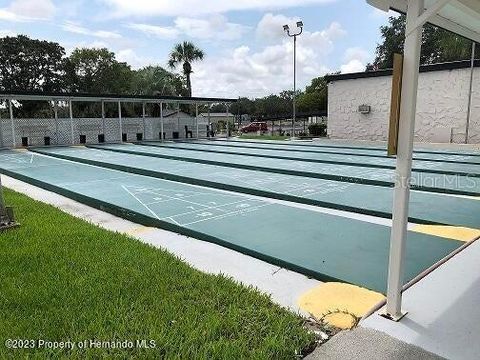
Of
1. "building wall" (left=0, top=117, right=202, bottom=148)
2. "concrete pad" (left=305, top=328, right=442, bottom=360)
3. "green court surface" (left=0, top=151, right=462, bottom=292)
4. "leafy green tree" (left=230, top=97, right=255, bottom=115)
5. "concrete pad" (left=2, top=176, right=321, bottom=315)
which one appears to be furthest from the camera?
"leafy green tree" (left=230, top=97, right=255, bottom=115)

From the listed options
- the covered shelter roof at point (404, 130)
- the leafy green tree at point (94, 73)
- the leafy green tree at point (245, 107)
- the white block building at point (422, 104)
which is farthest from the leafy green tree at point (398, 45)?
the covered shelter roof at point (404, 130)

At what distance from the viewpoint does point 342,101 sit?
21.2 meters

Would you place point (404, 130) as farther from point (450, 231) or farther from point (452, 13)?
point (450, 231)

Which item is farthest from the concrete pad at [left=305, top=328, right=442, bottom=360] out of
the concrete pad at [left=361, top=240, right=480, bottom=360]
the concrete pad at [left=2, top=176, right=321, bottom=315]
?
the concrete pad at [left=2, top=176, right=321, bottom=315]

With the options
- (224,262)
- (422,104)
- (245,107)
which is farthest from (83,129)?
(245,107)

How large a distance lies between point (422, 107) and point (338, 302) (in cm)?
1699

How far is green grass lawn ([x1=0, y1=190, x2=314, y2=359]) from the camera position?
2396 millimetres

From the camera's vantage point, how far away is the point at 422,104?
Result: 17812mm

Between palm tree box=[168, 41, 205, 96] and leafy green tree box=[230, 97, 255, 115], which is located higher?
palm tree box=[168, 41, 205, 96]

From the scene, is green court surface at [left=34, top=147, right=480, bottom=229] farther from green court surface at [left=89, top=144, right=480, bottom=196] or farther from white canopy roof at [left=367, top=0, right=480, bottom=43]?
white canopy roof at [left=367, top=0, right=480, bottom=43]

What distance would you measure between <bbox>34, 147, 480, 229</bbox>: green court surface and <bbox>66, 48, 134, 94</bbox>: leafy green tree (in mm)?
26041

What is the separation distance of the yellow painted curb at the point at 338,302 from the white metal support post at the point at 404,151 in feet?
0.88

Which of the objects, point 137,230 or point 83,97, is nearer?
point 137,230

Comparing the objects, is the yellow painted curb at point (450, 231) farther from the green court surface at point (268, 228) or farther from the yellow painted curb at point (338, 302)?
the yellow painted curb at point (338, 302)
